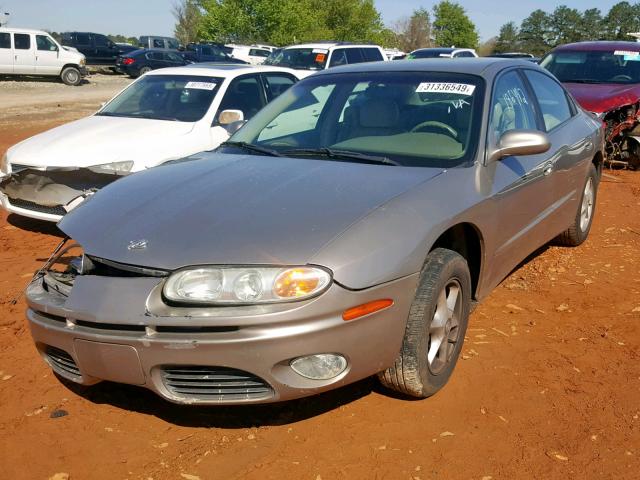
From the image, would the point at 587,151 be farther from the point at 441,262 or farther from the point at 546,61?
the point at 546,61

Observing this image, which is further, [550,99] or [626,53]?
[626,53]

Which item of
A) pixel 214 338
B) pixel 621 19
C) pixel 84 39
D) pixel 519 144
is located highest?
pixel 621 19

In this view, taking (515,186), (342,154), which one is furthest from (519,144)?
(342,154)

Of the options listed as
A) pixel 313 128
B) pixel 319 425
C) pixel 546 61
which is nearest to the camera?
pixel 319 425

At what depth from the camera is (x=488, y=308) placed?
4.54 meters

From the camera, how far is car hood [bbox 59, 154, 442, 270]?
9.20 feet

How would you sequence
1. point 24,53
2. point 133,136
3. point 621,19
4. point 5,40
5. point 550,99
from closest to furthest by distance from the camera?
point 550,99, point 133,136, point 5,40, point 24,53, point 621,19

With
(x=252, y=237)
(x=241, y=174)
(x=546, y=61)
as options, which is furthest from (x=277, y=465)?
(x=546, y=61)

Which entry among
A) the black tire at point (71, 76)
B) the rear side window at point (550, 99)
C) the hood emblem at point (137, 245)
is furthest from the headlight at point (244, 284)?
the black tire at point (71, 76)

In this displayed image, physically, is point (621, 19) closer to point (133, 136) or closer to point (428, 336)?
point (133, 136)

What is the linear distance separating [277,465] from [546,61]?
965cm

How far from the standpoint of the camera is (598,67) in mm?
10234

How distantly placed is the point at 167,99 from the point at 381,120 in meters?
4.00

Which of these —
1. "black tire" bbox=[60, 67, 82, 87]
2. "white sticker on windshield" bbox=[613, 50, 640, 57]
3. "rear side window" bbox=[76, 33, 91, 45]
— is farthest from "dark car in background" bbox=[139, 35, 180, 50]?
"white sticker on windshield" bbox=[613, 50, 640, 57]
